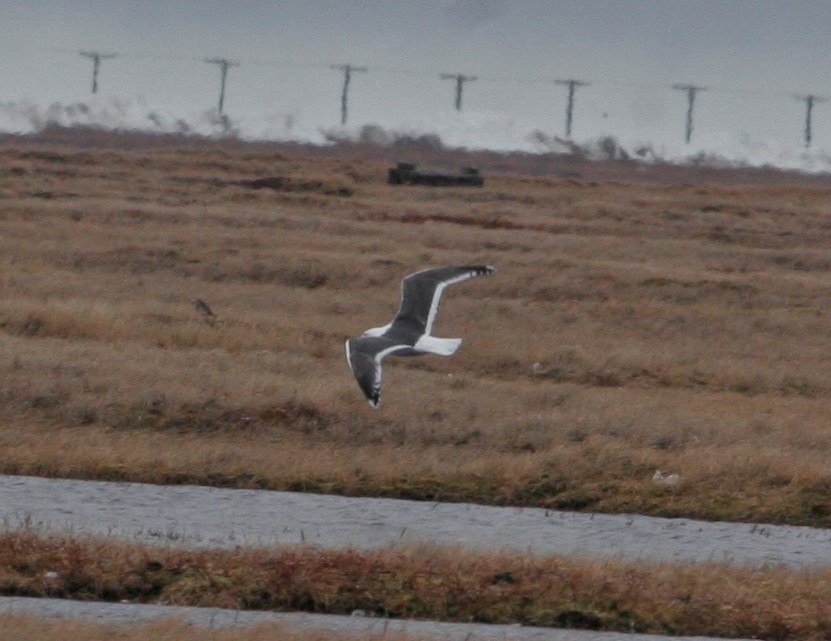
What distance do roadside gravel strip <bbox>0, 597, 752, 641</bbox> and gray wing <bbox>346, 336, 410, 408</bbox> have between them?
221 cm

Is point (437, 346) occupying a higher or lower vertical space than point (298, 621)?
higher

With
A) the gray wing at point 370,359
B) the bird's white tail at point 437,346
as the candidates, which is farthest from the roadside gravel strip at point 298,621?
the bird's white tail at point 437,346

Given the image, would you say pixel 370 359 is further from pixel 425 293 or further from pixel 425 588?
pixel 425 588

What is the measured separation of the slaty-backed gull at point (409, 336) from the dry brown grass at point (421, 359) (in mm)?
989

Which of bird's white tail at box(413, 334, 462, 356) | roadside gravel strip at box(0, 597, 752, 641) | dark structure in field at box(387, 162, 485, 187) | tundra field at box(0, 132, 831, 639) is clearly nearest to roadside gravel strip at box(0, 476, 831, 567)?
tundra field at box(0, 132, 831, 639)

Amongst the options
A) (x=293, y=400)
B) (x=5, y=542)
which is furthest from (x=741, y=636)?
(x=293, y=400)

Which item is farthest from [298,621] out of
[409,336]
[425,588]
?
[409,336]

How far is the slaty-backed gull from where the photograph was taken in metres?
9.89

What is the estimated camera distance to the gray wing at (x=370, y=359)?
9.64 meters

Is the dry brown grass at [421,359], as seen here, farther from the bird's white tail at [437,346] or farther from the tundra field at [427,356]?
the bird's white tail at [437,346]

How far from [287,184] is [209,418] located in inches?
1062

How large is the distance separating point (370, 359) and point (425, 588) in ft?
8.44

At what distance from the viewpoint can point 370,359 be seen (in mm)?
10070

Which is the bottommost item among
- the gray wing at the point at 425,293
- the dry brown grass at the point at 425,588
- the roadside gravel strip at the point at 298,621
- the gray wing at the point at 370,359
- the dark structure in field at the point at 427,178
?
the roadside gravel strip at the point at 298,621
